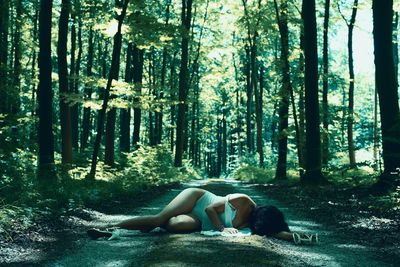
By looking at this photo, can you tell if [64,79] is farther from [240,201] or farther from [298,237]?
[298,237]

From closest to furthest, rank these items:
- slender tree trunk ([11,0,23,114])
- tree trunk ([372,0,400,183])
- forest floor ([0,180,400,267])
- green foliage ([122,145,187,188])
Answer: forest floor ([0,180,400,267]) < tree trunk ([372,0,400,183]) < slender tree trunk ([11,0,23,114]) < green foliage ([122,145,187,188])

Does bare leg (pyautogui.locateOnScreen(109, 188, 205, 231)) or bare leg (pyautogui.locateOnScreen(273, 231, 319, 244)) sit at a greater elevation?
bare leg (pyautogui.locateOnScreen(109, 188, 205, 231))

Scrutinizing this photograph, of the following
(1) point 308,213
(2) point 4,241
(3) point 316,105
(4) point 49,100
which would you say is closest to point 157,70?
(3) point 316,105

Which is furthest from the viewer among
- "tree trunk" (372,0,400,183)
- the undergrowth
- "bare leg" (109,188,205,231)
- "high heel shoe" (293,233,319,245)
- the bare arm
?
"tree trunk" (372,0,400,183)

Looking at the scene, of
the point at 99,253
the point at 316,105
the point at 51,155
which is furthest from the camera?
the point at 316,105

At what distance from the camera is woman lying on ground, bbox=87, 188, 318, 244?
302 inches

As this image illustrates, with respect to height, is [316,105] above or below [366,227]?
above

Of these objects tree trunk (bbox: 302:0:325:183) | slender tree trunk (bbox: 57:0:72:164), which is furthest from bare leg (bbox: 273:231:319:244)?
slender tree trunk (bbox: 57:0:72:164)

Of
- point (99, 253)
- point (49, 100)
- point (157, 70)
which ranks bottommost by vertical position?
point (99, 253)

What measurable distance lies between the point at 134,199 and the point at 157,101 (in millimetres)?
6823

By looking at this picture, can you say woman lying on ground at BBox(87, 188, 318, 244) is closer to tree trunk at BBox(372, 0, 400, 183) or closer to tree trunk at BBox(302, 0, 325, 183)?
tree trunk at BBox(372, 0, 400, 183)

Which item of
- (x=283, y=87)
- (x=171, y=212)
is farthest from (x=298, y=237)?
(x=283, y=87)

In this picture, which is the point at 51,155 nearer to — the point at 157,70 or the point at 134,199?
the point at 134,199

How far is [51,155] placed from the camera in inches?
572
